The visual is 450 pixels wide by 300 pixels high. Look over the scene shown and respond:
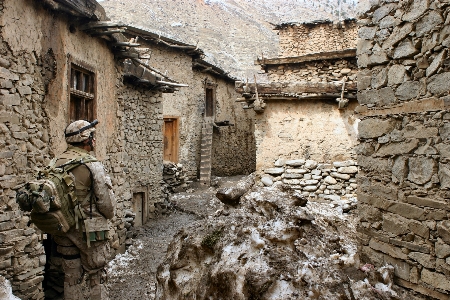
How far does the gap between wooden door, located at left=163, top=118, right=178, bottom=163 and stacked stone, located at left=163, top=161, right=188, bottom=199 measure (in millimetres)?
1400

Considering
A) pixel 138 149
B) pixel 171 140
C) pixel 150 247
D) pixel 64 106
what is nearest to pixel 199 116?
pixel 171 140

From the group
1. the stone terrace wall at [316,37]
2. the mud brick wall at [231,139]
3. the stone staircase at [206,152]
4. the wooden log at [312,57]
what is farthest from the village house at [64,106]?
the mud brick wall at [231,139]

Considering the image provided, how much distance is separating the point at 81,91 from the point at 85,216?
2850 millimetres

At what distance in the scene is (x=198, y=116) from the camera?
1524cm

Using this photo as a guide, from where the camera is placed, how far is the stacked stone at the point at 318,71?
9.83 meters

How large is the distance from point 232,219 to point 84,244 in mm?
1632

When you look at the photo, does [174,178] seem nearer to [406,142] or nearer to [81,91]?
[81,91]

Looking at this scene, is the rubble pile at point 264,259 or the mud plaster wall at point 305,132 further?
the mud plaster wall at point 305,132

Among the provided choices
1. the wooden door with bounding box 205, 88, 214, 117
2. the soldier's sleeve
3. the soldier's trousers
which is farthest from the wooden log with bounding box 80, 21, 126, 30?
the wooden door with bounding box 205, 88, 214, 117

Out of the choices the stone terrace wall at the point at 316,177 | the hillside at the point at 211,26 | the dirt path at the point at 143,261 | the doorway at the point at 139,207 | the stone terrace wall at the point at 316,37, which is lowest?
the dirt path at the point at 143,261

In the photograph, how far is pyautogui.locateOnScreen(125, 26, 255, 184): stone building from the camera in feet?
44.0

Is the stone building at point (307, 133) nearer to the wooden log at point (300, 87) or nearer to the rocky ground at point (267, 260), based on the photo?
the wooden log at point (300, 87)

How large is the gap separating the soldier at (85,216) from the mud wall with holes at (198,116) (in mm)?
7939

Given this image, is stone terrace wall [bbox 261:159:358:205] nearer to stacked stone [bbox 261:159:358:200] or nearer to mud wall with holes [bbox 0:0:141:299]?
stacked stone [bbox 261:159:358:200]
